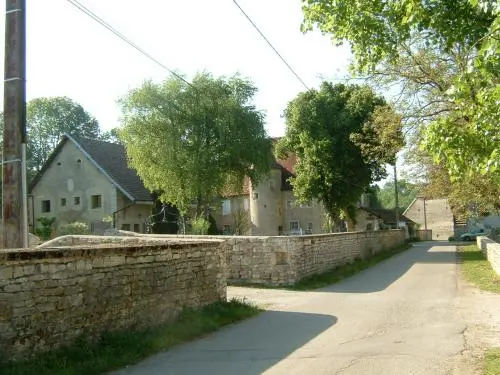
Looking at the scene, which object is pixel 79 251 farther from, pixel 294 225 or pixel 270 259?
pixel 294 225

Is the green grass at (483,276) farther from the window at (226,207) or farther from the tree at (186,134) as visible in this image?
the window at (226,207)

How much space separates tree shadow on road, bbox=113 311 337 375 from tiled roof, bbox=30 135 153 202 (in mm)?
27387

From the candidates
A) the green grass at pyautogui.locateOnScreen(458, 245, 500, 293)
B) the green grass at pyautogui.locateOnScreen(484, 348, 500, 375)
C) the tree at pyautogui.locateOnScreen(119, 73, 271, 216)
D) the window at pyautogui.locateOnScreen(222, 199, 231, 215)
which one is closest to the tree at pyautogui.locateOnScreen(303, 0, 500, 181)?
the green grass at pyautogui.locateOnScreen(484, 348, 500, 375)

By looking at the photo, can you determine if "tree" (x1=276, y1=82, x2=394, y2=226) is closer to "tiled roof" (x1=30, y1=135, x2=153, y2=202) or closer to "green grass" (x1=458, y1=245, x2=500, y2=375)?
"tiled roof" (x1=30, y1=135, x2=153, y2=202)

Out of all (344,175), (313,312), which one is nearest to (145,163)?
(344,175)

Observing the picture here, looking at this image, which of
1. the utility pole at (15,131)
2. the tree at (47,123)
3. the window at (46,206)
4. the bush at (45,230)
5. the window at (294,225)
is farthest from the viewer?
A: the tree at (47,123)

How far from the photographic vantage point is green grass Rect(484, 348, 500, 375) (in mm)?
6887

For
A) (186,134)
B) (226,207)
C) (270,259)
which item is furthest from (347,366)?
(226,207)

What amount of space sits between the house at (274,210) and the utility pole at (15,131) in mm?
38648

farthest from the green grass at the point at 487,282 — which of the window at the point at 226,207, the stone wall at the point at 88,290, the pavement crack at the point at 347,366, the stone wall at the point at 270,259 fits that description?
the window at the point at 226,207

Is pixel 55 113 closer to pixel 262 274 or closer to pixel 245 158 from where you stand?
pixel 245 158

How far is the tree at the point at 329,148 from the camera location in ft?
119

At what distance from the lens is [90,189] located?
127 ft

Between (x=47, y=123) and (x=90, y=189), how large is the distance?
113 ft
